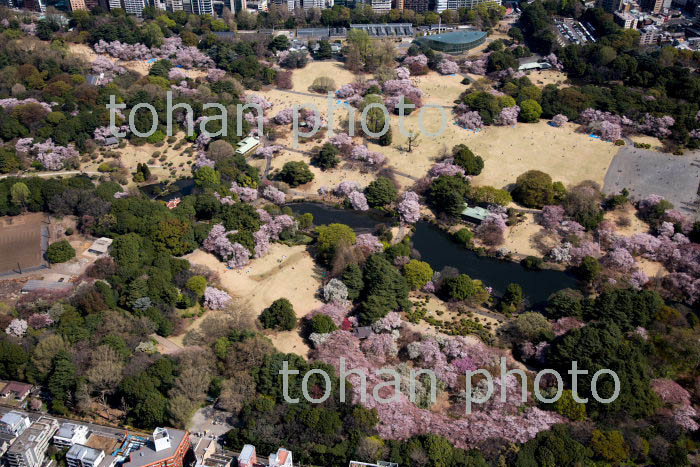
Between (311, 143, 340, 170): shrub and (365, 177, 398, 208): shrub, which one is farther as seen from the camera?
(311, 143, 340, 170): shrub

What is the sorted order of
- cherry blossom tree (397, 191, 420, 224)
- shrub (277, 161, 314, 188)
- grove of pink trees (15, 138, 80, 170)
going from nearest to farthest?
1. cherry blossom tree (397, 191, 420, 224)
2. shrub (277, 161, 314, 188)
3. grove of pink trees (15, 138, 80, 170)

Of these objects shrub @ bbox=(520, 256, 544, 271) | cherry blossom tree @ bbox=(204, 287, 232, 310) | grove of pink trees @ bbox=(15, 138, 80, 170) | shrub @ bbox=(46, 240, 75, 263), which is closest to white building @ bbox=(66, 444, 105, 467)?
cherry blossom tree @ bbox=(204, 287, 232, 310)

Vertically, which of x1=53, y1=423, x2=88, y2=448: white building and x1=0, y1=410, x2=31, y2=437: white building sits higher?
x1=0, y1=410, x2=31, y2=437: white building

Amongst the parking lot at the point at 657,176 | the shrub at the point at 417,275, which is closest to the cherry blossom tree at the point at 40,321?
the shrub at the point at 417,275

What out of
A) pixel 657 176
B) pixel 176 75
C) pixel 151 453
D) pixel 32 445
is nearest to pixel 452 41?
pixel 657 176

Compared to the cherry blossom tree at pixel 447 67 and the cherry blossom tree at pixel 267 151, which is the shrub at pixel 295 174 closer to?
the cherry blossom tree at pixel 267 151

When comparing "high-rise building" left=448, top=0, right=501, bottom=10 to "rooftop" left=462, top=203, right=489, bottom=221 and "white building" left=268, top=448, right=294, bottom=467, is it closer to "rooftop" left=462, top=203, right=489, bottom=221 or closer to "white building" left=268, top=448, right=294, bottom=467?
"rooftop" left=462, top=203, right=489, bottom=221

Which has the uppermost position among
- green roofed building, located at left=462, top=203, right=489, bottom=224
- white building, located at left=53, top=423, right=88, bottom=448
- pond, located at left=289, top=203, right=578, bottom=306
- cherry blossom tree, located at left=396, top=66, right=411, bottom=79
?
cherry blossom tree, located at left=396, top=66, right=411, bottom=79
